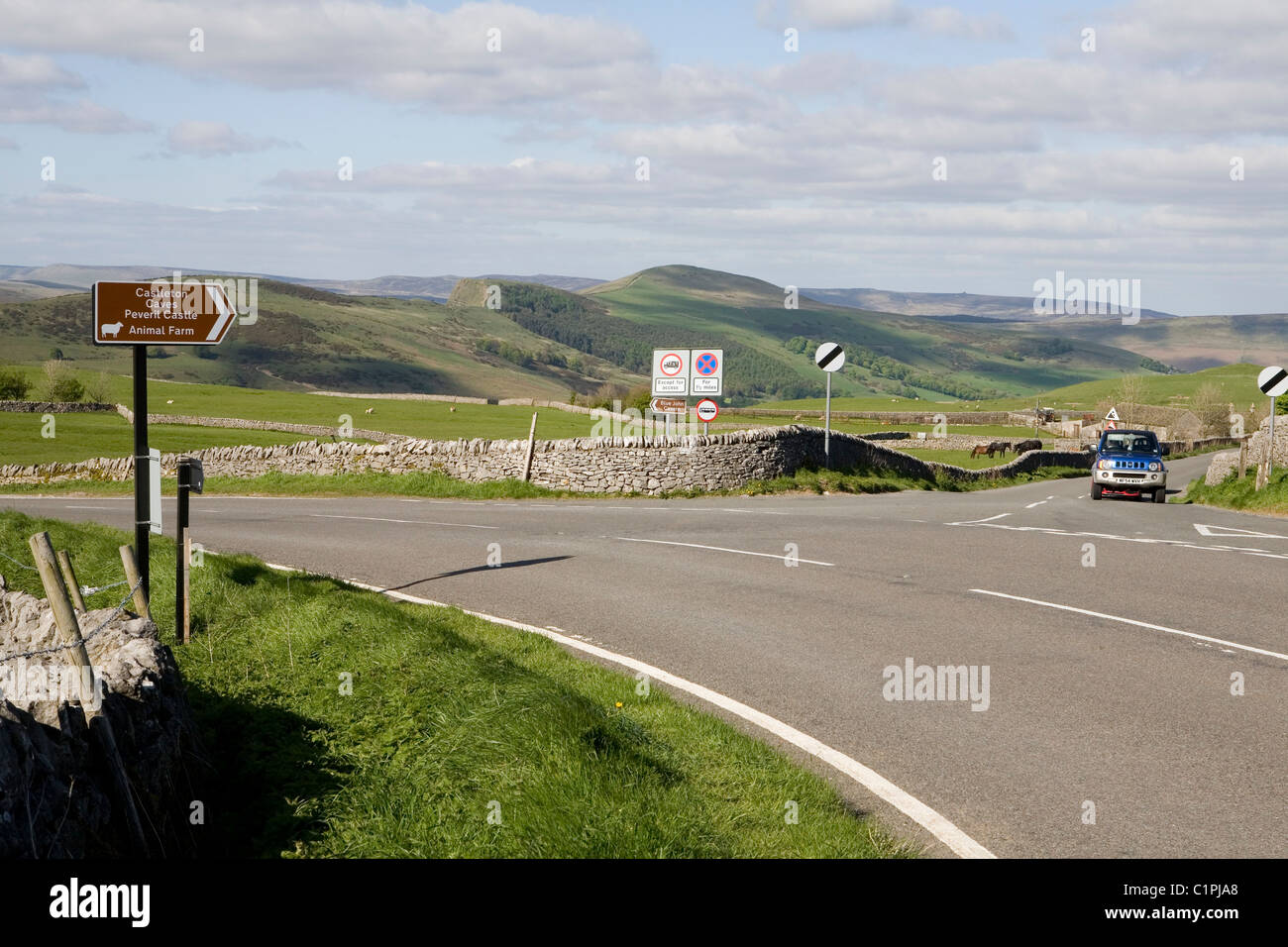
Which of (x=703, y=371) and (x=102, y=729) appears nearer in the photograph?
(x=102, y=729)

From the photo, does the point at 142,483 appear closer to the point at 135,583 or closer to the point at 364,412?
the point at 135,583

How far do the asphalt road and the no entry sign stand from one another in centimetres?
406

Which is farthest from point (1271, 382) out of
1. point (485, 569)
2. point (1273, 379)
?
point (485, 569)

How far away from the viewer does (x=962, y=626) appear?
10945mm

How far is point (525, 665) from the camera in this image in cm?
878

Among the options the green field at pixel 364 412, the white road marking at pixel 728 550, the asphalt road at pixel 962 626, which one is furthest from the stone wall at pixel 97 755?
the green field at pixel 364 412

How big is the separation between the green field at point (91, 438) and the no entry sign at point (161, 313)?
103 feet

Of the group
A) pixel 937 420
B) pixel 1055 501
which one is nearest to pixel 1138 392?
pixel 937 420

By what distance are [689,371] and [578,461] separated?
393 cm

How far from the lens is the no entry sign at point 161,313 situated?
10352mm

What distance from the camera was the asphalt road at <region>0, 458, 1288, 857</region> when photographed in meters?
6.34
